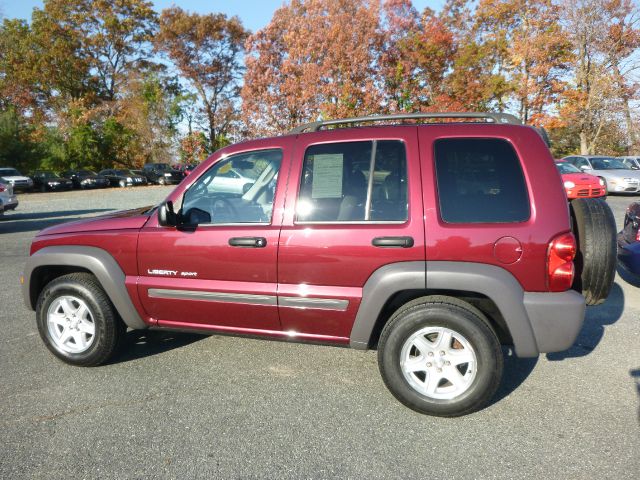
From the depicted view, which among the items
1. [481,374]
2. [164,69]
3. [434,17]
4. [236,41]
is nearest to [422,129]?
[481,374]

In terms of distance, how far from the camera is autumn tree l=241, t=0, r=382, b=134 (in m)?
24.1

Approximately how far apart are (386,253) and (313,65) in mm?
22676

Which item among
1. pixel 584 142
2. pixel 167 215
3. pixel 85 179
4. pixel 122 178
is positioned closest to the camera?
pixel 167 215

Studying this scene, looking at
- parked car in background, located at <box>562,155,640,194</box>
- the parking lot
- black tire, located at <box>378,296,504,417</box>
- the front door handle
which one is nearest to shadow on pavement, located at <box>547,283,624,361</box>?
the parking lot

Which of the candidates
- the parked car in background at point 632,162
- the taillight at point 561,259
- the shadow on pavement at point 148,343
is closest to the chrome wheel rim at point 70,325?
the shadow on pavement at point 148,343

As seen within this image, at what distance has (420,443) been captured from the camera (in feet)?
8.86

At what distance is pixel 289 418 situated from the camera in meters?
2.97

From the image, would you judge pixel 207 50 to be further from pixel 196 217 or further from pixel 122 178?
pixel 196 217

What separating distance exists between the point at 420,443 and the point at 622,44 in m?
32.0

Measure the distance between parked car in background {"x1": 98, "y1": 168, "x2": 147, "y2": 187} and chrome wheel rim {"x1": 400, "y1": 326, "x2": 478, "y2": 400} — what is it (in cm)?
3402

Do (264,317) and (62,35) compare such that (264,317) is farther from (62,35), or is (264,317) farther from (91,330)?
(62,35)

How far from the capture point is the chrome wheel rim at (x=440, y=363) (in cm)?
292

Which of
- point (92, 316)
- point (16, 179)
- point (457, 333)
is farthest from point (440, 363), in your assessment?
point (16, 179)

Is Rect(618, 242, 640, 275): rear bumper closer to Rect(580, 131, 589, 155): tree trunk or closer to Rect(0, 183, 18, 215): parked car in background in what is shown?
Rect(0, 183, 18, 215): parked car in background
